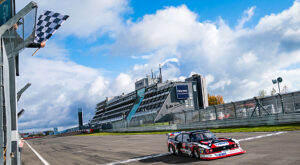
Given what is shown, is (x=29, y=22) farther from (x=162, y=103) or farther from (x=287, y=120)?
(x=162, y=103)

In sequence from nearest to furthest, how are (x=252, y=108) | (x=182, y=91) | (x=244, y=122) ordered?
1. (x=252, y=108)
2. (x=244, y=122)
3. (x=182, y=91)

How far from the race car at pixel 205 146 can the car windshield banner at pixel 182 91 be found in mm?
61758

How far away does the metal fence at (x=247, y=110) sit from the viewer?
2175 centimetres

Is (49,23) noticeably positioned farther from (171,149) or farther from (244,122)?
(244,122)

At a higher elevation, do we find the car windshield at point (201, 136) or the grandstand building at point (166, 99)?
the grandstand building at point (166, 99)

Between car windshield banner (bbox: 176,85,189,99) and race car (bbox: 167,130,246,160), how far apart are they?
203 ft

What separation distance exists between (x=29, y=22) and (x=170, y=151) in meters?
8.54

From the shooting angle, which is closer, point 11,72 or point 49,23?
point 11,72

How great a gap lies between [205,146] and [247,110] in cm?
1739

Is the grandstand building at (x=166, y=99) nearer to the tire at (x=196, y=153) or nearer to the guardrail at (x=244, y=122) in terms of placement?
the guardrail at (x=244, y=122)

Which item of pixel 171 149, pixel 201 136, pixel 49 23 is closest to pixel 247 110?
pixel 171 149

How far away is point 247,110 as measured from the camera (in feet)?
83.6

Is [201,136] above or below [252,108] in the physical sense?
below

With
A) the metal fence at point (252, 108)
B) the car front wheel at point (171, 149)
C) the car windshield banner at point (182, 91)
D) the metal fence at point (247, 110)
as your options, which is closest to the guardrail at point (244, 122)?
the metal fence at point (247, 110)
